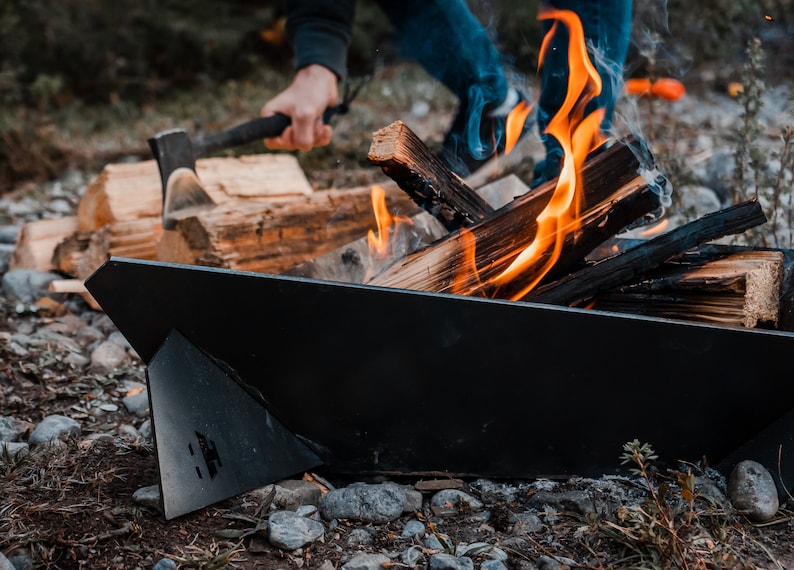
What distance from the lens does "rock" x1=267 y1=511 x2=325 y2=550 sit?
169 centimetres

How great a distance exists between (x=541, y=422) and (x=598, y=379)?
0.61 ft

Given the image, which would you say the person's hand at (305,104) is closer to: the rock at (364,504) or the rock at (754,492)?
the rock at (364,504)

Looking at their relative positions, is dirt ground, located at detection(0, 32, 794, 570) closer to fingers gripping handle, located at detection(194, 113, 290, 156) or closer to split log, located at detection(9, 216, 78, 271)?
fingers gripping handle, located at detection(194, 113, 290, 156)

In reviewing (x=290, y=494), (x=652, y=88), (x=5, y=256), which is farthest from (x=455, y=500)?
(x=5, y=256)

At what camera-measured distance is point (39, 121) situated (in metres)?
6.47

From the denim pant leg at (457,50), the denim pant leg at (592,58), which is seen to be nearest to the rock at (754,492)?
the denim pant leg at (592,58)

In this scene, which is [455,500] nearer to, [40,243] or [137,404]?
[137,404]

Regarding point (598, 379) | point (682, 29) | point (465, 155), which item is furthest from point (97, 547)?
point (682, 29)

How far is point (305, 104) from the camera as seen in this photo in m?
3.31

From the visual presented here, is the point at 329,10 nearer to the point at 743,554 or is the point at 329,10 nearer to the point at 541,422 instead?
the point at 541,422

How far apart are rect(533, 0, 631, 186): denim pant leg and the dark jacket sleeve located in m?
0.95

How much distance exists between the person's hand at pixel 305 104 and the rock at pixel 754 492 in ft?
7.38

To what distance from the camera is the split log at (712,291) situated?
1864 mm

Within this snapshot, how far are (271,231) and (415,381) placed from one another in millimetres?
1451
